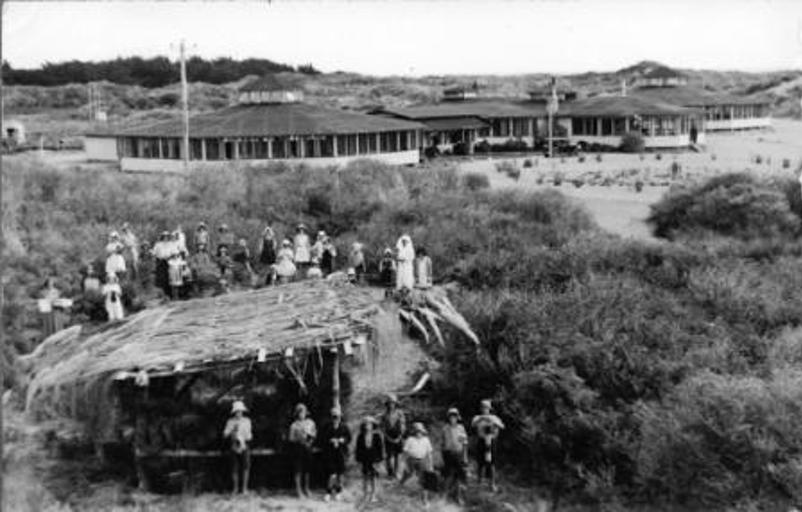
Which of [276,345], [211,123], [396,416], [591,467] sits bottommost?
[591,467]

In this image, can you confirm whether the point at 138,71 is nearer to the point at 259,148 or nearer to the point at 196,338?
the point at 259,148

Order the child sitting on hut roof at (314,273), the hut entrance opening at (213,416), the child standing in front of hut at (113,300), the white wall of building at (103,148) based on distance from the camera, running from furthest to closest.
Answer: the white wall of building at (103,148), the child sitting on hut roof at (314,273), the child standing in front of hut at (113,300), the hut entrance opening at (213,416)

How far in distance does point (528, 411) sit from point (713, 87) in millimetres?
93048

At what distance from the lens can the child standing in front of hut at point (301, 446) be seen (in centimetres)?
1295

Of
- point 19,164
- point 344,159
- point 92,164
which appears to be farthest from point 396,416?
point 92,164

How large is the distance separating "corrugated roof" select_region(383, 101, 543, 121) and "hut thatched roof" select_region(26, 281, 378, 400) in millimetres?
34928

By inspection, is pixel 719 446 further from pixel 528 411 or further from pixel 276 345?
pixel 276 345

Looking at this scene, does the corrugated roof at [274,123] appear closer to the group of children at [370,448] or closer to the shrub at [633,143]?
the shrub at [633,143]

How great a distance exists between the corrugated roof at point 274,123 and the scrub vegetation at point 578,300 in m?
6.48

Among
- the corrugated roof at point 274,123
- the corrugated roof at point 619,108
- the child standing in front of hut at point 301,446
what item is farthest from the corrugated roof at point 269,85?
the child standing in front of hut at point 301,446

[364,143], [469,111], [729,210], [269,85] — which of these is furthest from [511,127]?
[729,210]

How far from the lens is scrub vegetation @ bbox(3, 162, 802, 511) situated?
12883 mm

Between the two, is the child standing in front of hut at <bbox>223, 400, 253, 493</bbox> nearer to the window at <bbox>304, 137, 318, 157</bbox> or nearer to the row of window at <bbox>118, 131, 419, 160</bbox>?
the row of window at <bbox>118, 131, 419, 160</bbox>

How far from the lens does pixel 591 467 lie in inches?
558
